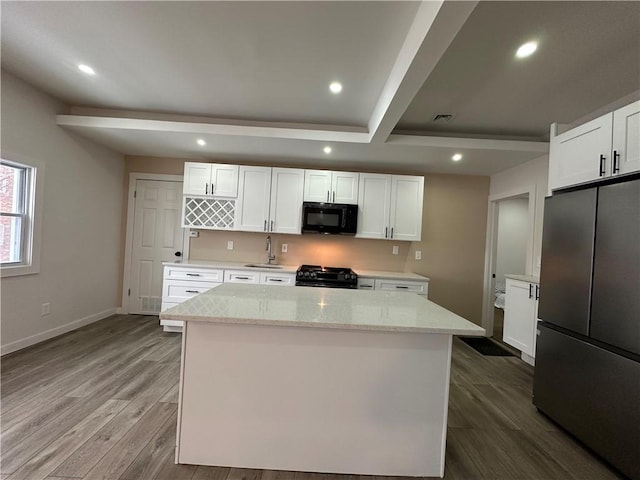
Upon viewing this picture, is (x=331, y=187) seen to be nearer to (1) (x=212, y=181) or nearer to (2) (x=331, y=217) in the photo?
(2) (x=331, y=217)

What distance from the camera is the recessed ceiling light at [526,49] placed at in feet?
6.86

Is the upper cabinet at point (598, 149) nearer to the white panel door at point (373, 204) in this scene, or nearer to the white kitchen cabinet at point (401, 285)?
the white kitchen cabinet at point (401, 285)

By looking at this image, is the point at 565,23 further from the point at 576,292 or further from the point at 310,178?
the point at 310,178

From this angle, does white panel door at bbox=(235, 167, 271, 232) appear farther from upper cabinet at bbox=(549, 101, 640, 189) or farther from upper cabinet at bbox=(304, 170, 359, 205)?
upper cabinet at bbox=(549, 101, 640, 189)

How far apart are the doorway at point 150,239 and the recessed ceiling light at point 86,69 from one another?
2126 millimetres

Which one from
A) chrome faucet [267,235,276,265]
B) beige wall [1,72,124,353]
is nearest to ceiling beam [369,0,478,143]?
chrome faucet [267,235,276,265]

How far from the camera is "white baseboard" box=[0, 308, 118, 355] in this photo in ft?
10.4

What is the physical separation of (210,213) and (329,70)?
2656 mm

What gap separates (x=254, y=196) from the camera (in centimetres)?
444

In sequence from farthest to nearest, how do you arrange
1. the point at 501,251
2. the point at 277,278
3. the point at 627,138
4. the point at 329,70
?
the point at 501,251 < the point at 277,278 < the point at 329,70 < the point at 627,138

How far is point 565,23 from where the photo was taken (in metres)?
1.89

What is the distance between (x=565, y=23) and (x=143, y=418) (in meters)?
3.59

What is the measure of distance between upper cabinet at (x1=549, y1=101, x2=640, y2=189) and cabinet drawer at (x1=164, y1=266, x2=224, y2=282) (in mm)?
3604

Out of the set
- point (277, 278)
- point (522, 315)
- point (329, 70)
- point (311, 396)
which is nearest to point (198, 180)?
point (277, 278)
